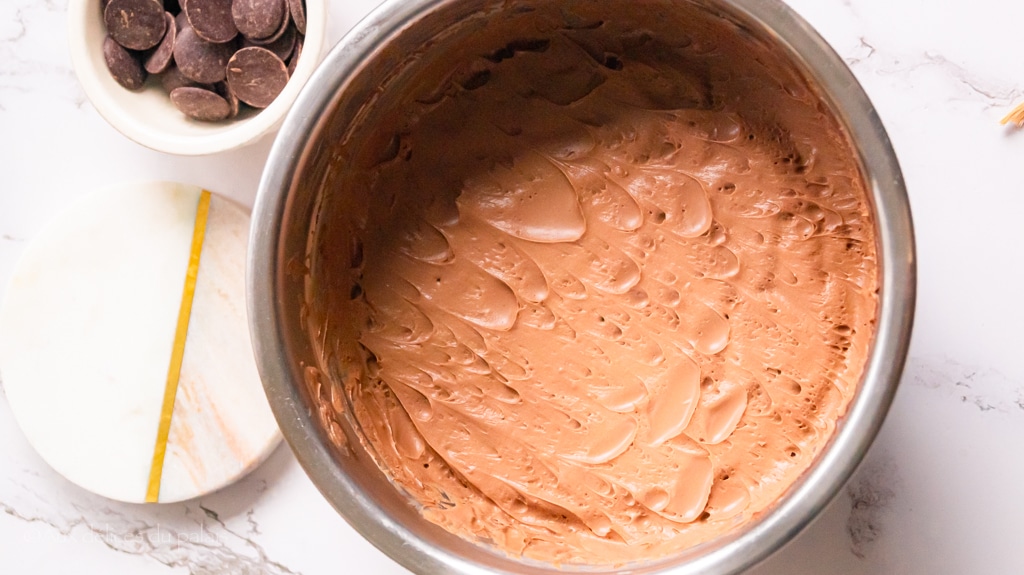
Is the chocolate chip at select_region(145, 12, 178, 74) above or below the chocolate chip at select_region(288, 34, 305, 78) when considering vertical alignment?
below

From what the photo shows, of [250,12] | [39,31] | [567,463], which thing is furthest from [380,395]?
[39,31]

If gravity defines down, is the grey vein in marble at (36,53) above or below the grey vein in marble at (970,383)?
below

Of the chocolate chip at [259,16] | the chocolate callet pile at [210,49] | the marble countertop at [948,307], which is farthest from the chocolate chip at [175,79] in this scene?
the marble countertop at [948,307]

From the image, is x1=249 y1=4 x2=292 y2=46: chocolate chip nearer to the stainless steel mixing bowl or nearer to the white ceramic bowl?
the white ceramic bowl

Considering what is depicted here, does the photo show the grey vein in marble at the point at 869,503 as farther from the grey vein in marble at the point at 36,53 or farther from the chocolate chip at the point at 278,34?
the grey vein in marble at the point at 36,53

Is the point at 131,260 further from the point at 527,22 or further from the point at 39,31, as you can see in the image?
the point at 527,22

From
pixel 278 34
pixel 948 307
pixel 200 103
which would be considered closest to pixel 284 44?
pixel 278 34

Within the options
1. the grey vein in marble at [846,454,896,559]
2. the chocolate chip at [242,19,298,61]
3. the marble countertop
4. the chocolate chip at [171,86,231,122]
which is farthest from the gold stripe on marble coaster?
the grey vein in marble at [846,454,896,559]

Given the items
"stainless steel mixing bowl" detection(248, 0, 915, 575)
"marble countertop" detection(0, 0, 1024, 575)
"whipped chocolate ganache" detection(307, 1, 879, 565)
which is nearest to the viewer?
"stainless steel mixing bowl" detection(248, 0, 915, 575)
